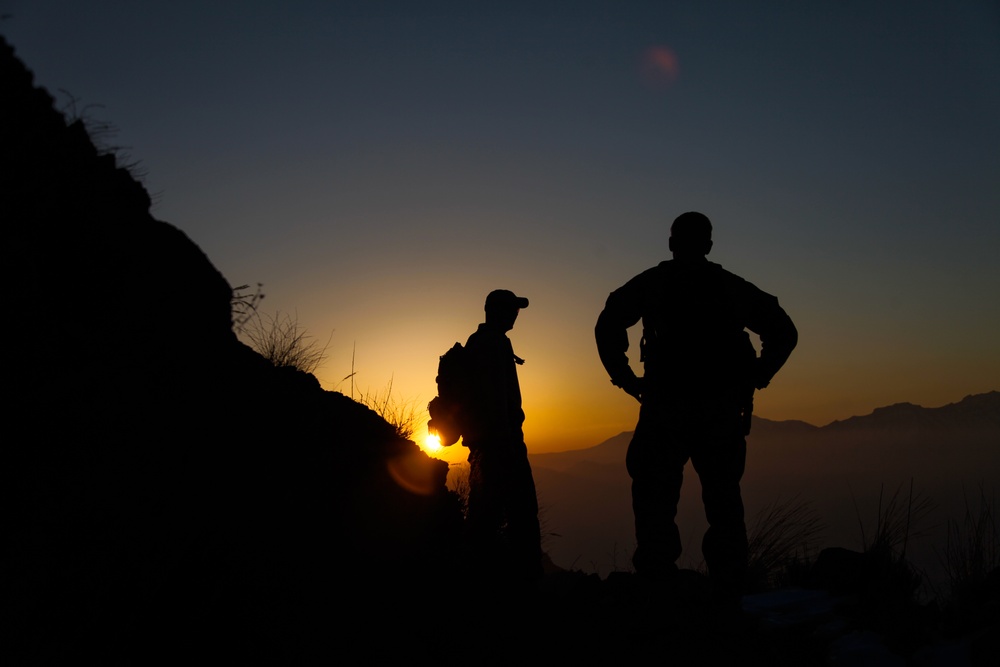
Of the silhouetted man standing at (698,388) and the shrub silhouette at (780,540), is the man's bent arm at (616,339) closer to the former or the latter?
the silhouetted man standing at (698,388)

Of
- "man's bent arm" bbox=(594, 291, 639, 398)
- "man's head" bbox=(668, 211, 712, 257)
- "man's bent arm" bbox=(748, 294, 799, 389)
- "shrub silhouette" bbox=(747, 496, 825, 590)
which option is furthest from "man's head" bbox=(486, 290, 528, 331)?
"shrub silhouette" bbox=(747, 496, 825, 590)

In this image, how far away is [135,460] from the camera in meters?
2.86

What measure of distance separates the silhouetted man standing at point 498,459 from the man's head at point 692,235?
1.96 meters

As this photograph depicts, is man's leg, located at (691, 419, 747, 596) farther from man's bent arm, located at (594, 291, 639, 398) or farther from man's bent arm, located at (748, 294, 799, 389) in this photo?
man's bent arm, located at (594, 291, 639, 398)

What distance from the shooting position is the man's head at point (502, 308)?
18.2ft

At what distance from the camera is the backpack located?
17.8 ft

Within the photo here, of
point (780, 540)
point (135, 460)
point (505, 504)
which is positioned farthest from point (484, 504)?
point (135, 460)

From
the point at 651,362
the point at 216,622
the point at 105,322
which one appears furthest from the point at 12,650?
the point at 651,362

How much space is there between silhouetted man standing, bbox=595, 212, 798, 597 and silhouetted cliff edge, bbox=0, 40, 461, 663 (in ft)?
4.76

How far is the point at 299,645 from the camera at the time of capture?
2828 mm

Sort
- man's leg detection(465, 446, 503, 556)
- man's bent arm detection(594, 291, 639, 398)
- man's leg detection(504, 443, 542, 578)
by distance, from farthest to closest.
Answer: man's leg detection(504, 443, 542, 578), man's leg detection(465, 446, 503, 556), man's bent arm detection(594, 291, 639, 398)

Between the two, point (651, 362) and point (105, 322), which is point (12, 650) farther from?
point (651, 362)

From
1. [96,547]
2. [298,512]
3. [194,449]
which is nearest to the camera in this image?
[96,547]

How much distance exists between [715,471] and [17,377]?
3319mm
